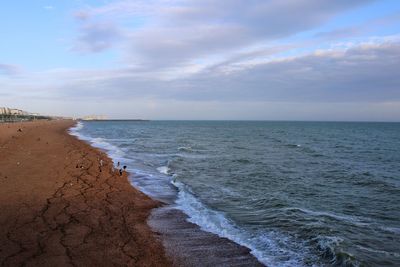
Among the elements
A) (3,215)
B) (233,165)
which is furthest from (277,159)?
(3,215)

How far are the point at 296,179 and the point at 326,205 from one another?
287 inches

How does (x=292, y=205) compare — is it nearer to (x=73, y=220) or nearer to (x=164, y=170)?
(x=73, y=220)

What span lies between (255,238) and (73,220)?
6.27 metres

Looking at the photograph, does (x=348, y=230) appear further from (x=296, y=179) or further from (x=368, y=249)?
(x=296, y=179)

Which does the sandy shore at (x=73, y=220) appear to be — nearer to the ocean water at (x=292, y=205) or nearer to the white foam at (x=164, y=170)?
the ocean water at (x=292, y=205)

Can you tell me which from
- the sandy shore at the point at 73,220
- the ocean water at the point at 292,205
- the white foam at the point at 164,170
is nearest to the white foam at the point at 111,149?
the ocean water at the point at 292,205

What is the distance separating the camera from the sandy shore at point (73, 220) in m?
9.97

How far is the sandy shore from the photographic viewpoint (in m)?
9.97

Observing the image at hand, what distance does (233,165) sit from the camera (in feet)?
106

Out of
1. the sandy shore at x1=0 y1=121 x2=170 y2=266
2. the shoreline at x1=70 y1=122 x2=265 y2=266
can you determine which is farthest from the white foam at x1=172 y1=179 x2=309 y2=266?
the sandy shore at x1=0 y1=121 x2=170 y2=266

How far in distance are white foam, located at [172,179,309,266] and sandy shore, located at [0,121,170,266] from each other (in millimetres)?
2048

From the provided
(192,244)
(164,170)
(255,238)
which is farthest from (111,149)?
(192,244)

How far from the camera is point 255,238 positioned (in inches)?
508

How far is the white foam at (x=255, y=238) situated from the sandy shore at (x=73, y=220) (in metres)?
2.05
